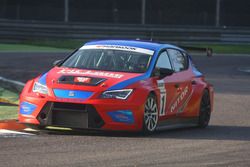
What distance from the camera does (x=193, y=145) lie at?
10.7 meters

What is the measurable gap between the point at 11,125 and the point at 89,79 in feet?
4.43

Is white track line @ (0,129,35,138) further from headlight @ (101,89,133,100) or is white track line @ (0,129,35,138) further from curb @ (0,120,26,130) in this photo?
headlight @ (101,89,133,100)

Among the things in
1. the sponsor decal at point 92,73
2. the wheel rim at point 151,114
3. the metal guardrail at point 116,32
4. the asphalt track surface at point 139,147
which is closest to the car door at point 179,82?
the asphalt track surface at point 139,147

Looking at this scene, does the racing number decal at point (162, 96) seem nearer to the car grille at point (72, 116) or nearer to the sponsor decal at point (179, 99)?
the sponsor decal at point (179, 99)

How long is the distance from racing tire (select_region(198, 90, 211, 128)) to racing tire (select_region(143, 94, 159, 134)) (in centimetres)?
172

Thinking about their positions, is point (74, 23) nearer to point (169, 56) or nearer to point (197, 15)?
point (197, 15)

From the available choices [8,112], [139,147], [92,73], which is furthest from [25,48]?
[139,147]

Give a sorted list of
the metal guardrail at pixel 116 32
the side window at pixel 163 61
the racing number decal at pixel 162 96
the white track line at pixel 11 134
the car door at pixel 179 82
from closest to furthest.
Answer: the white track line at pixel 11 134, the racing number decal at pixel 162 96, the side window at pixel 163 61, the car door at pixel 179 82, the metal guardrail at pixel 116 32

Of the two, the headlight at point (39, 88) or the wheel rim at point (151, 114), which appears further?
the wheel rim at point (151, 114)

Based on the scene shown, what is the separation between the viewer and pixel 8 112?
13586mm

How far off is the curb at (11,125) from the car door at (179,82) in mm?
2131

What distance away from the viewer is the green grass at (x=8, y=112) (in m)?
12.9

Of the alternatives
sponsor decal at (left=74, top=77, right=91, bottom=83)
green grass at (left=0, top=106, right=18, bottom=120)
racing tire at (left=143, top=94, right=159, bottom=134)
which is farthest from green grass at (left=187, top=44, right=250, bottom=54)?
sponsor decal at (left=74, top=77, right=91, bottom=83)

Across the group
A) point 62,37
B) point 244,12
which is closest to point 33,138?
point 62,37
